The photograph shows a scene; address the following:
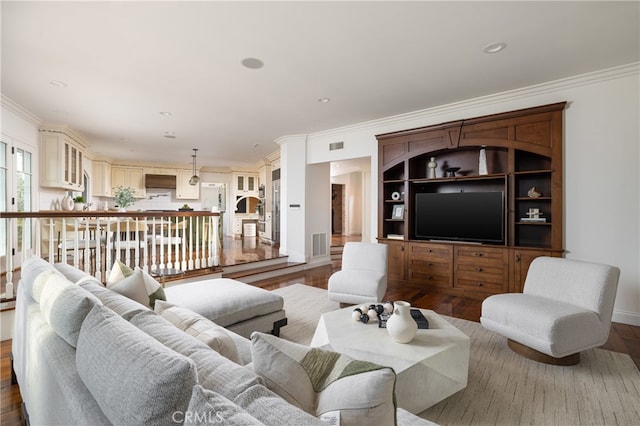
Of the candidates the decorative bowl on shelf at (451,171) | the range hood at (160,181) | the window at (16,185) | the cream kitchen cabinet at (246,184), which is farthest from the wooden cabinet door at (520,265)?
the range hood at (160,181)

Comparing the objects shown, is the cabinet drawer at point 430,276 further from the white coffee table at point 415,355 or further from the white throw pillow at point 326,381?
the white throw pillow at point 326,381

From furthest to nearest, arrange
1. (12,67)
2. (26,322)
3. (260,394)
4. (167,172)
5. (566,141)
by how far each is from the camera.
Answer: (167,172) → (566,141) → (12,67) → (26,322) → (260,394)

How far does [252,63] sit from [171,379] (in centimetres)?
314

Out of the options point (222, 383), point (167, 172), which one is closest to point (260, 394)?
point (222, 383)

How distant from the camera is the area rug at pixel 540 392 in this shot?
74.0 inches

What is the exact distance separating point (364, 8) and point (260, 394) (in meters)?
2.57

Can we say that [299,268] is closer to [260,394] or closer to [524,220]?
[524,220]

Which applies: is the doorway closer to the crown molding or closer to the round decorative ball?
the crown molding

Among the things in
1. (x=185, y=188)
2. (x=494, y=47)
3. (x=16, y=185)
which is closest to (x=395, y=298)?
(x=494, y=47)

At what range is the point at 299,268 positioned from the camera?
20.7ft

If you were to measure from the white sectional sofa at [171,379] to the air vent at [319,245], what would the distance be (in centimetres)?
534

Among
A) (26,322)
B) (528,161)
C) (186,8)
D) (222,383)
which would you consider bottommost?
(26,322)

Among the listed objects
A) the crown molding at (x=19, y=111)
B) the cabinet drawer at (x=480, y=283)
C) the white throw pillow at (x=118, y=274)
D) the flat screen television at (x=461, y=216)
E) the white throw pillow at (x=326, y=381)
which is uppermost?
the crown molding at (x=19, y=111)

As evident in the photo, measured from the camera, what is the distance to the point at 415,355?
1882 mm
